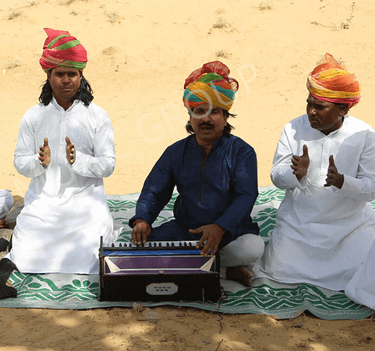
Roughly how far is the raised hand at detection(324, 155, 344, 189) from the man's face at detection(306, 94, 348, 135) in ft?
1.46

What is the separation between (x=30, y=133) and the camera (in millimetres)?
5254

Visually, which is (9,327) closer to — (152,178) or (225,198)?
(152,178)

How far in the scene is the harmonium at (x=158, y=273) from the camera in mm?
4410

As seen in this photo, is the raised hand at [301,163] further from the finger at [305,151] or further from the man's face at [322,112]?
the man's face at [322,112]

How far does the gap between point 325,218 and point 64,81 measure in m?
2.60

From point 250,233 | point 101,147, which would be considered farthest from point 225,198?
point 101,147

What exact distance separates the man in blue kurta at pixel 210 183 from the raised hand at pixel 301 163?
33 cm

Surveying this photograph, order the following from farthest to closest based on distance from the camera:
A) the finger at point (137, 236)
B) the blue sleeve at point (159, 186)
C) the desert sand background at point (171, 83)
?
1. the blue sleeve at point (159, 186)
2. the finger at point (137, 236)
3. the desert sand background at point (171, 83)

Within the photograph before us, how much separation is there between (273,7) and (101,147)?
50.4 feet

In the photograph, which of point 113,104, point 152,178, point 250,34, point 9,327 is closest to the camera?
point 9,327

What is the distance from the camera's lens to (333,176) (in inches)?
180

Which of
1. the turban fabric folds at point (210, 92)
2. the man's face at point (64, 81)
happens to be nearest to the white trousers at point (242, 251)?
the turban fabric folds at point (210, 92)

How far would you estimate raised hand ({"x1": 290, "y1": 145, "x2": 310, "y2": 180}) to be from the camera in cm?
473

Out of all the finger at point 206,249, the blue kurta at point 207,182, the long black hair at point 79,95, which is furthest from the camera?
the long black hair at point 79,95
